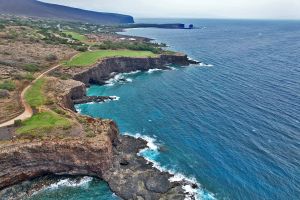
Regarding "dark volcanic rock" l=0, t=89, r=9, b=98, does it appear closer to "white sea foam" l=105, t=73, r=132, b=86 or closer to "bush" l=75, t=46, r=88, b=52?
"white sea foam" l=105, t=73, r=132, b=86

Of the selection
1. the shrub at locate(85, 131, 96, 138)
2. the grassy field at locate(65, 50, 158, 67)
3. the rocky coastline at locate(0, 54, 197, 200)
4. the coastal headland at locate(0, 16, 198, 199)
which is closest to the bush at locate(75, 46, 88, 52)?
the grassy field at locate(65, 50, 158, 67)

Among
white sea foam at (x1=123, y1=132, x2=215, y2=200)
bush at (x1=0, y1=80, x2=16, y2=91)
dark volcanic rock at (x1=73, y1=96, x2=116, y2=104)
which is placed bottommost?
dark volcanic rock at (x1=73, y1=96, x2=116, y2=104)

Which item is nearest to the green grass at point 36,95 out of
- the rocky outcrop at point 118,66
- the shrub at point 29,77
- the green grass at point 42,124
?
the shrub at point 29,77

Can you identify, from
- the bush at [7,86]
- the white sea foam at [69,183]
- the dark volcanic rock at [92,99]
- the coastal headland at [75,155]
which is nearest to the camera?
the coastal headland at [75,155]

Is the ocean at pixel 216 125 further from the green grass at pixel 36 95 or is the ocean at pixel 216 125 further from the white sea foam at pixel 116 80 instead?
the green grass at pixel 36 95

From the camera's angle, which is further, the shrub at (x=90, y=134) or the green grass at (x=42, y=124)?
the green grass at (x=42, y=124)

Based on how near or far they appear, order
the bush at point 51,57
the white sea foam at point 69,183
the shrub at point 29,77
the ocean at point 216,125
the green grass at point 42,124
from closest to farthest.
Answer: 1. the white sea foam at point 69,183
2. the ocean at point 216,125
3. the green grass at point 42,124
4. the shrub at point 29,77
5. the bush at point 51,57

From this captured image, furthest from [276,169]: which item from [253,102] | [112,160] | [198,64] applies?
[198,64]
